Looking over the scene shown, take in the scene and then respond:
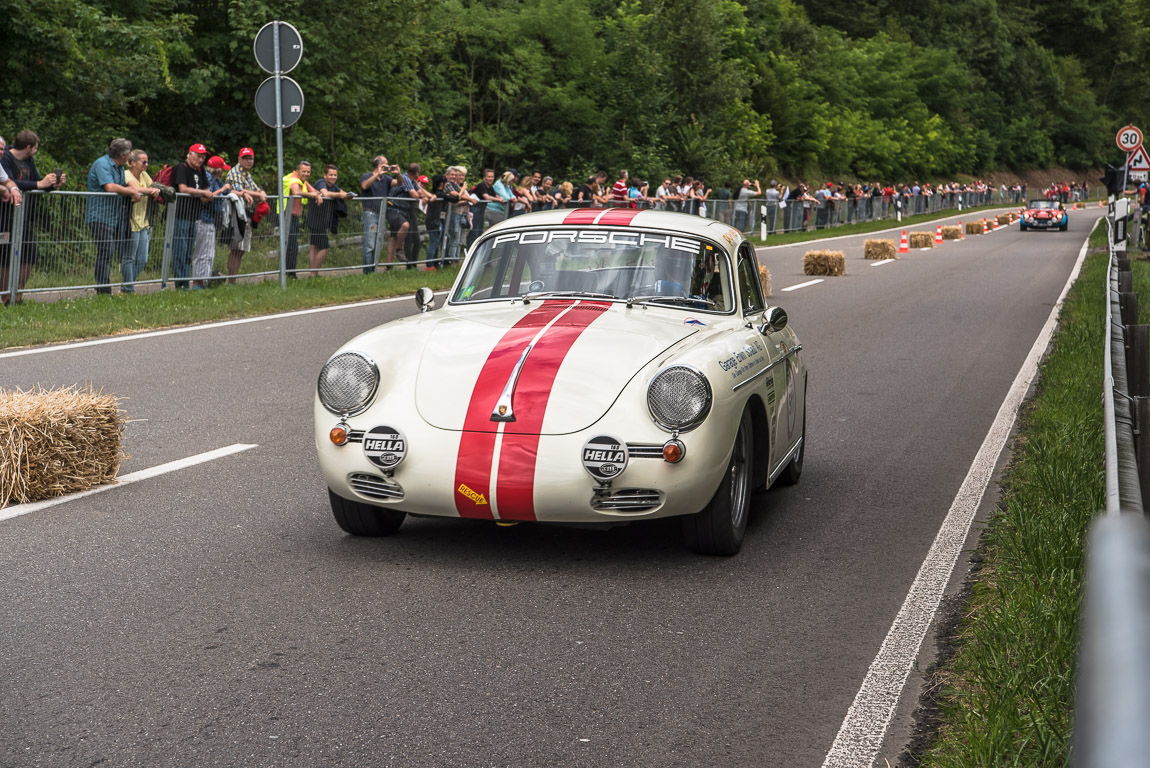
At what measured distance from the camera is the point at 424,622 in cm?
477

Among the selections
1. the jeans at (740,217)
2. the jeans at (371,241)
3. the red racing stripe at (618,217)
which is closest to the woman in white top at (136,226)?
the jeans at (371,241)

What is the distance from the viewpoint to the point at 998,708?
3707mm

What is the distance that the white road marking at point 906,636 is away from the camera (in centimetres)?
375

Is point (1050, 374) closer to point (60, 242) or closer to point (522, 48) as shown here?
point (60, 242)

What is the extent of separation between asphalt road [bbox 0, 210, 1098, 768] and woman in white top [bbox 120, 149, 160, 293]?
7.46 meters

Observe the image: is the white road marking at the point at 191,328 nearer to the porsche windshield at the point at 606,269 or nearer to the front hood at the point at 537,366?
the porsche windshield at the point at 606,269

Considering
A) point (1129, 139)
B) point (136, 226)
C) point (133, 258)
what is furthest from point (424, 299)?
point (1129, 139)

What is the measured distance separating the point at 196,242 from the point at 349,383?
39.0 feet

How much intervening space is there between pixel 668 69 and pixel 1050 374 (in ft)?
134

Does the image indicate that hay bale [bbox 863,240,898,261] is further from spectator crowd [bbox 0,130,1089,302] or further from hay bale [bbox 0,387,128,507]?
hay bale [bbox 0,387,128,507]

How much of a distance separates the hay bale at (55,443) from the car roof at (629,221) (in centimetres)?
218

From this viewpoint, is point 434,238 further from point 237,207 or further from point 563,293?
point 563,293

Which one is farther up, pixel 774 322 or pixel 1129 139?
pixel 1129 139

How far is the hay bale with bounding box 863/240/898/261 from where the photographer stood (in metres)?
32.2
